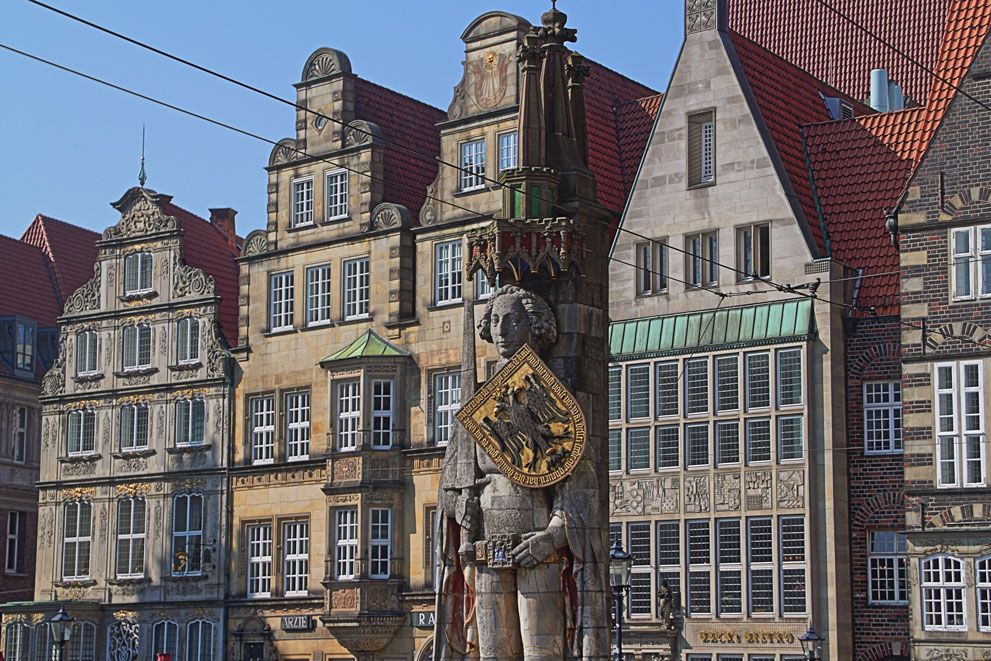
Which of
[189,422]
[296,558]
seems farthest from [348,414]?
[189,422]

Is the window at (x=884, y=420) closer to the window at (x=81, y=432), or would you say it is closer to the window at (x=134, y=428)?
the window at (x=134, y=428)

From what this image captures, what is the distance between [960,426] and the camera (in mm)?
33031

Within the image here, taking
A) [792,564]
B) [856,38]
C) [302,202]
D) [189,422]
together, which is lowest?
[792,564]

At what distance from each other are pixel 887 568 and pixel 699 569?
12.0ft

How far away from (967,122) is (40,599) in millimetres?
27638

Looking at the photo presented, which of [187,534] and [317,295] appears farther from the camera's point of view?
[187,534]

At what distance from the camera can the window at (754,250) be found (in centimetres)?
3694

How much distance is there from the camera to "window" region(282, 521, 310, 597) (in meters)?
43.7

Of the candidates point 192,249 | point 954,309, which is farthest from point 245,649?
point 954,309

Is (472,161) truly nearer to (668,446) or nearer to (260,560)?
(668,446)

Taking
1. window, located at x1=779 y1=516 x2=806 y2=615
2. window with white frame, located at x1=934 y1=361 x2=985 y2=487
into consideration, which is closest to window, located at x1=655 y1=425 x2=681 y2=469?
window, located at x1=779 y1=516 x2=806 y2=615

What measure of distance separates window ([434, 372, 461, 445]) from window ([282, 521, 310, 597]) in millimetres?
4307

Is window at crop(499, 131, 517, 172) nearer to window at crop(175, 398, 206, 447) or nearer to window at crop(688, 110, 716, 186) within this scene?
window at crop(688, 110, 716, 186)

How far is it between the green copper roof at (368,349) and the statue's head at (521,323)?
23550mm
